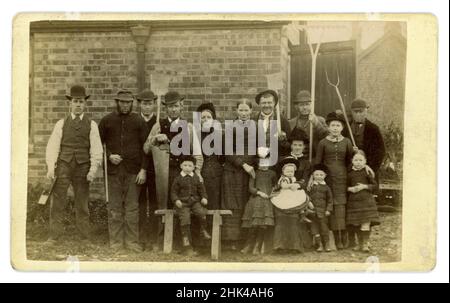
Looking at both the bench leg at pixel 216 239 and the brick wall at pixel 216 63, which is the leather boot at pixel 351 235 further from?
the brick wall at pixel 216 63

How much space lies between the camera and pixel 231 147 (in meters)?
5.71

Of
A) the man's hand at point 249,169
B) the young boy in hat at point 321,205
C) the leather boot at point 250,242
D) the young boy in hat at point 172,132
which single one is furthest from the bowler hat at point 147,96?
the young boy in hat at point 321,205

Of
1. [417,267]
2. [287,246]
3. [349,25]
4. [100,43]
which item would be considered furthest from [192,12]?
[417,267]

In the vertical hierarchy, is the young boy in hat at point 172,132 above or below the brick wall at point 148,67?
below

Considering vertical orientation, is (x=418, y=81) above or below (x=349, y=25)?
below

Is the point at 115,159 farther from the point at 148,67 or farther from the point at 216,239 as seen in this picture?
the point at 216,239

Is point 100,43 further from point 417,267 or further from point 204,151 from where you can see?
point 417,267

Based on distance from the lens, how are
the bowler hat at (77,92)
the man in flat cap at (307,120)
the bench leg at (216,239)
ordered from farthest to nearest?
the bowler hat at (77,92) → the man in flat cap at (307,120) → the bench leg at (216,239)

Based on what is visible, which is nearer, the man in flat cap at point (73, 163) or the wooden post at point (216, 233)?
the wooden post at point (216, 233)

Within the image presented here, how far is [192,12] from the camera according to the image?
559cm

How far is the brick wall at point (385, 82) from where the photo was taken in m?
5.68

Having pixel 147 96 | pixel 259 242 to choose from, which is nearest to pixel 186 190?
pixel 259 242

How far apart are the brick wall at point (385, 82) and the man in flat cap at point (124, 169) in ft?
6.67

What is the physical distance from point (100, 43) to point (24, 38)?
66 cm
